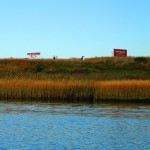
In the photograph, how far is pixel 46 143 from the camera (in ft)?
49.8

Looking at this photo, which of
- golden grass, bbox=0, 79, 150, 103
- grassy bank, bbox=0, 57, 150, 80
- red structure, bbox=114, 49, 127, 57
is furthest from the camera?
red structure, bbox=114, 49, 127, 57

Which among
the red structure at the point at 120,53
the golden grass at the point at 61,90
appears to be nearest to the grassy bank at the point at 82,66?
the red structure at the point at 120,53

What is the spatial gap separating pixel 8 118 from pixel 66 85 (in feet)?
34.4

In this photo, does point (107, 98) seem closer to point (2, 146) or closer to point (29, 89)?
point (29, 89)

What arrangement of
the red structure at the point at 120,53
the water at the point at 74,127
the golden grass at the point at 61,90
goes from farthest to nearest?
the red structure at the point at 120,53, the golden grass at the point at 61,90, the water at the point at 74,127

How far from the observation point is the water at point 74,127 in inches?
592

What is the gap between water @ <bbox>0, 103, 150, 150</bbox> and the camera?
592 inches

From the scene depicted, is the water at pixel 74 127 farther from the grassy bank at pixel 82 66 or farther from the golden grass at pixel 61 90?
the grassy bank at pixel 82 66

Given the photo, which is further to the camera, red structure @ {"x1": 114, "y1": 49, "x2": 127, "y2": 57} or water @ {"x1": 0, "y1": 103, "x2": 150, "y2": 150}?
red structure @ {"x1": 114, "y1": 49, "x2": 127, "y2": 57}

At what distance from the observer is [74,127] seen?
61.0 feet

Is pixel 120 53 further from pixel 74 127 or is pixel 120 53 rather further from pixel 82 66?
pixel 74 127

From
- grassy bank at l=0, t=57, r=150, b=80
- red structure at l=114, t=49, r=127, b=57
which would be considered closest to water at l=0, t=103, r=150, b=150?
grassy bank at l=0, t=57, r=150, b=80

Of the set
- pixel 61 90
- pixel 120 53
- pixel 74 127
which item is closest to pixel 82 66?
pixel 120 53

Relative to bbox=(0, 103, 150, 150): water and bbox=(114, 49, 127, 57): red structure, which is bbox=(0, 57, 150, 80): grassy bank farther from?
bbox=(0, 103, 150, 150): water
